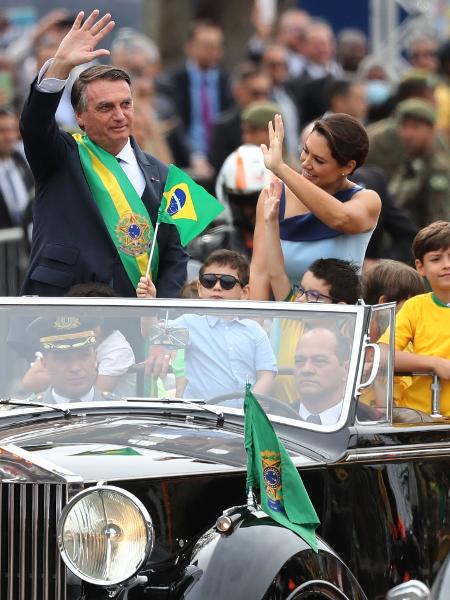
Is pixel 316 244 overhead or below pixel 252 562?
overhead

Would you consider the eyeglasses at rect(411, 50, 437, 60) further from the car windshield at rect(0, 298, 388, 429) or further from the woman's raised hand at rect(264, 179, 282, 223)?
the car windshield at rect(0, 298, 388, 429)

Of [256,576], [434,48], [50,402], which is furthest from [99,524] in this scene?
[434,48]

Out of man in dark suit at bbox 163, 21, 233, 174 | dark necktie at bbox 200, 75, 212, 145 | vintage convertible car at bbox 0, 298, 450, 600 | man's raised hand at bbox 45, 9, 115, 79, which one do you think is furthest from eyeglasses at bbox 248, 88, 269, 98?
vintage convertible car at bbox 0, 298, 450, 600

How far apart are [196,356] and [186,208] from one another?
1.52 metres

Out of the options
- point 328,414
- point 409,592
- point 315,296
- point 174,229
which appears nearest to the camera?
point 409,592

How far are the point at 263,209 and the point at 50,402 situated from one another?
70.1 inches

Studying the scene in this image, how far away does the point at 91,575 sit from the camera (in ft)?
15.7

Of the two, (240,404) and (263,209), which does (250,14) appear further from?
(240,404)

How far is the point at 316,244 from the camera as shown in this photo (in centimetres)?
716

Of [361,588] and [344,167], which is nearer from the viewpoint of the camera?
[361,588]

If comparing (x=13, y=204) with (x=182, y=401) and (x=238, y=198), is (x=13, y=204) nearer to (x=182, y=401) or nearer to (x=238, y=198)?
(x=238, y=198)

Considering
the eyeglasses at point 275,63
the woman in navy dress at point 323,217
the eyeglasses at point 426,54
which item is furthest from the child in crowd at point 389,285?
the eyeglasses at point 426,54

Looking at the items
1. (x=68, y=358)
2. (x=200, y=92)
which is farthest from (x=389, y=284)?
(x=200, y=92)

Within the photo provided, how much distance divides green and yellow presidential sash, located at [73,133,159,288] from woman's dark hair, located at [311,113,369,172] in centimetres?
92
